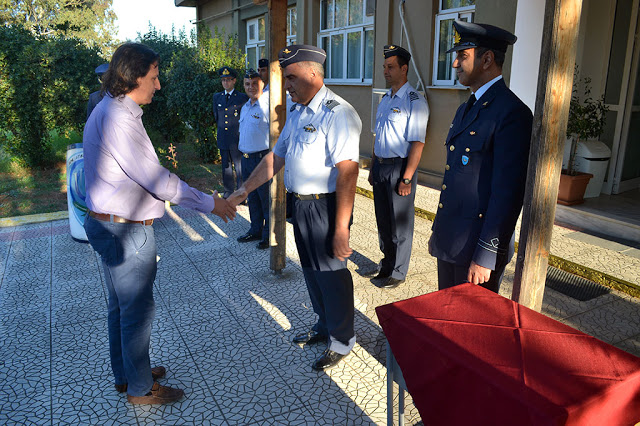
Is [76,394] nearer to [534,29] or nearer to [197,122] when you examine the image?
[534,29]

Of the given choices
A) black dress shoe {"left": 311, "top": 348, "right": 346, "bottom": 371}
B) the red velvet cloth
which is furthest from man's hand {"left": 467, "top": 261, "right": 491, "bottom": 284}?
black dress shoe {"left": 311, "top": 348, "right": 346, "bottom": 371}

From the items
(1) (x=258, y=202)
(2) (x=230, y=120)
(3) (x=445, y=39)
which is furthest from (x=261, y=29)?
(1) (x=258, y=202)

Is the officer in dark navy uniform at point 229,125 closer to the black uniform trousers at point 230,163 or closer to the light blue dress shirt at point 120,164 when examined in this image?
the black uniform trousers at point 230,163

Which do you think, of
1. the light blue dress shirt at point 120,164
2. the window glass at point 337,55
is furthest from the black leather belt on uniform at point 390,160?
the window glass at point 337,55

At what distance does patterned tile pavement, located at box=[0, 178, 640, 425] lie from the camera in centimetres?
272

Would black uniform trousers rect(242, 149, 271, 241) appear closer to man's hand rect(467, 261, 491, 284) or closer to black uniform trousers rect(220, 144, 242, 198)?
black uniform trousers rect(220, 144, 242, 198)

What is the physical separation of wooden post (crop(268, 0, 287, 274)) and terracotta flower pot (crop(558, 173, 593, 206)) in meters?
3.53

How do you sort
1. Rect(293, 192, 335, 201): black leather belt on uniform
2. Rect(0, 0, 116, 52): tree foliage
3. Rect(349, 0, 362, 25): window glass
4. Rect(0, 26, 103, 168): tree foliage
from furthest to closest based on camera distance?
1. Rect(0, 0, 116, 52): tree foliage
2. Rect(349, 0, 362, 25): window glass
3. Rect(0, 26, 103, 168): tree foliage
4. Rect(293, 192, 335, 201): black leather belt on uniform

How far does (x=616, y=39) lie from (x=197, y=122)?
7324mm

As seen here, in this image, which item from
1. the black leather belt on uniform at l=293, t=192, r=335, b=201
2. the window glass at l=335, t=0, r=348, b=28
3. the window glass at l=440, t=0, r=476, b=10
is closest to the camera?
the black leather belt on uniform at l=293, t=192, r=335, b=201

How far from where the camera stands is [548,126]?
222 cm

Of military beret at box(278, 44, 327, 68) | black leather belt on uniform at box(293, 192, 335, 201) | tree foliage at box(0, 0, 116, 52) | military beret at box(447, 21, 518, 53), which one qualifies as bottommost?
black leather belt on uniform at box(293, 192, 335, 201)

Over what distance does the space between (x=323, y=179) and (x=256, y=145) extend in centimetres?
265

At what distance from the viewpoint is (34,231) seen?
6023 millimetres
